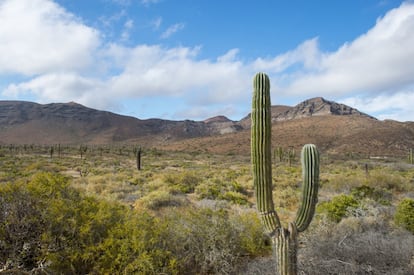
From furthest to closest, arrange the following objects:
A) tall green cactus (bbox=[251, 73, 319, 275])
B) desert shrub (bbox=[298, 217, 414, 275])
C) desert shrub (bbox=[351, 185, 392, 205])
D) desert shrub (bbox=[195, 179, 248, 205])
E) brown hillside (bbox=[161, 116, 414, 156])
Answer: brown hillside (bbox=[161, 116, 414, 156]) < desert shrub (bbox=[195, 179, 248, 205]) < desert shrub (bbox=[351, 185, 392, 205]) < desert shrub (bbox=[298, 217, 414, 275]) < tall green cactus (bbox=[251, 73, 319, 275])

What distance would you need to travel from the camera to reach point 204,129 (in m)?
148

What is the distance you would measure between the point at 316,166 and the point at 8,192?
4.78 metres

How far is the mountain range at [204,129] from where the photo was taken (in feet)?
203

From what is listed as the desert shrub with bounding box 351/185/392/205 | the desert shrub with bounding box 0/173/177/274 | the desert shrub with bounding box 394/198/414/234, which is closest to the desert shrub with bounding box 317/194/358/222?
the desert shrub with bounding box 394/198/414/234

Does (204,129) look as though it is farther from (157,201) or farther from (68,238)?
(68,238)

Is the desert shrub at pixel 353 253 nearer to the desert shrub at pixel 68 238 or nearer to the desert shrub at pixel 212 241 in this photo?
the desert shrub at pixel 212 241

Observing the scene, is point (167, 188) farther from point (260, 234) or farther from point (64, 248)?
point (64, 248)

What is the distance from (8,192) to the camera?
500 centimetres

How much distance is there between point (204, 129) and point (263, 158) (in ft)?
472

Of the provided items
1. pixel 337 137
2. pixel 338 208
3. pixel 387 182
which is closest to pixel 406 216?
pixel 338 208

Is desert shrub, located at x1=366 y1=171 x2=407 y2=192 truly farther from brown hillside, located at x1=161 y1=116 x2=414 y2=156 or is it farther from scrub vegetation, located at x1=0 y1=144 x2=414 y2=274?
brown hillside, located at x1=161 y1=116 x2=414 y2=156

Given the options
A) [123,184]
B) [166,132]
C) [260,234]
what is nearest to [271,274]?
[260,234]

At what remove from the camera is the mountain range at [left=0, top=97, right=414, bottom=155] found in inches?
2438

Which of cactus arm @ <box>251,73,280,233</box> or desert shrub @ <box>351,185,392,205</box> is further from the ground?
cactus arm @ <box>251,73,280,233</box>
